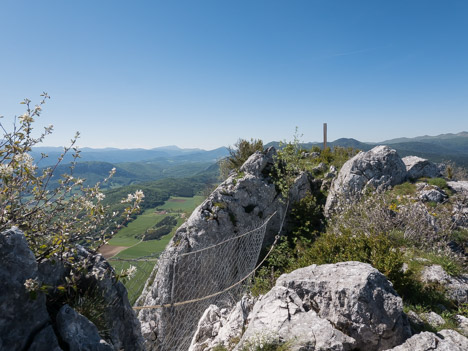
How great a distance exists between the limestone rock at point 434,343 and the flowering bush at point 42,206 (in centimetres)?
398

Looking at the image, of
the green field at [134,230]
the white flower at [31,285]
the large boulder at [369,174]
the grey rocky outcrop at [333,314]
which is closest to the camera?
the white flower at [31,285]

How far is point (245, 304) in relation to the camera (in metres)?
5.05

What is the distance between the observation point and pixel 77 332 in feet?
7.25

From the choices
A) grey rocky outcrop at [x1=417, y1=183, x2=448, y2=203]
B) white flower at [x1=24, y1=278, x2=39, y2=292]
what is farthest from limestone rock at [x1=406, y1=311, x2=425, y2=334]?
grey rocky outcrop at [x1=417, y1=183, x2=448, y2=203]

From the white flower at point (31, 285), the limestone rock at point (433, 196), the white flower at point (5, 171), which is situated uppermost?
the white flower at point (5, 171)

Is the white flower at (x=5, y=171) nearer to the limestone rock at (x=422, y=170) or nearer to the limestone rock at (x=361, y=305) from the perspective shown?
the limestone rock at (x=361, y=305)

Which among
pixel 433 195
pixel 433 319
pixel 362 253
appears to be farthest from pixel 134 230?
pixel 433 319

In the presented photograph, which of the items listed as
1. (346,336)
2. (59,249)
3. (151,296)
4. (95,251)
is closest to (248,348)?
(346,336)

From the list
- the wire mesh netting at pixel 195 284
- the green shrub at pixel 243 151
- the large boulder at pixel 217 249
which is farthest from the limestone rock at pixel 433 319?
the green shrub at pixel 243 151

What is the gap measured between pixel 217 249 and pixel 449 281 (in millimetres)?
5768

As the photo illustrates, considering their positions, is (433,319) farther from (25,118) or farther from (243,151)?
(243,151)

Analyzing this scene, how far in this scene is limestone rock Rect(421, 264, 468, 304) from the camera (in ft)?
14.4

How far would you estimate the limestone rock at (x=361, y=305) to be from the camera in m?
3.34

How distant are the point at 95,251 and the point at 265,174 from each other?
8.17 meters
